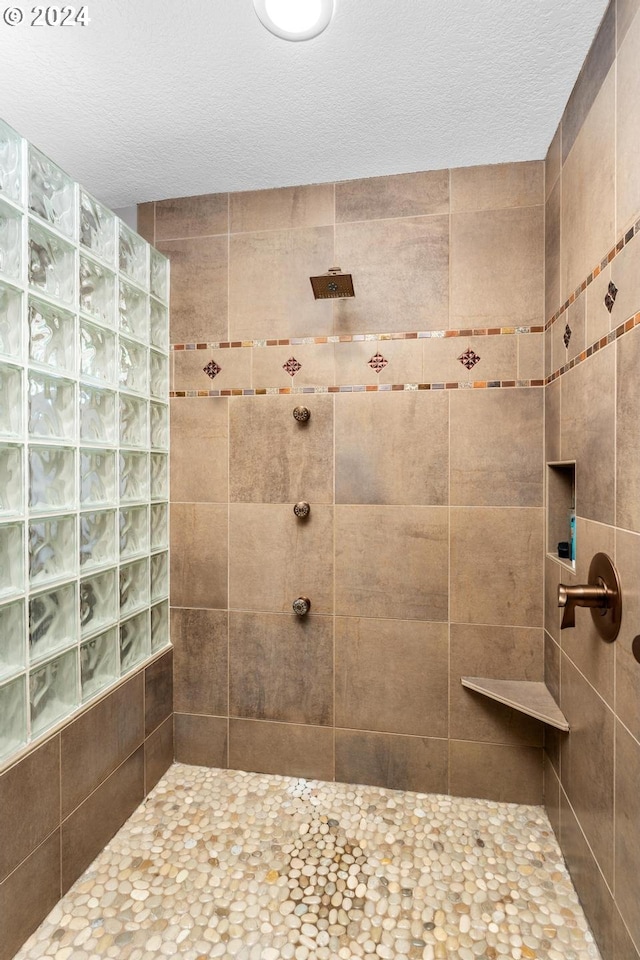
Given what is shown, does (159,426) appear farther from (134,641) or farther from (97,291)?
(134,641)

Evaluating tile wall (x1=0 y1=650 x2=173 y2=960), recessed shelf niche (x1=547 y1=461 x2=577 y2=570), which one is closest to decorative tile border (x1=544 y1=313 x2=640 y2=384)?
recessed shelf niche (x1=547 y1=461 x2=577 y2=570)

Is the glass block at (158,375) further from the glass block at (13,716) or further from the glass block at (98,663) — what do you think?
the glass block at (13,716)

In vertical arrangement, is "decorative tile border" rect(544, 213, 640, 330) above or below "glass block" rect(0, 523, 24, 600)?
above

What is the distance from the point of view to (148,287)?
179cm

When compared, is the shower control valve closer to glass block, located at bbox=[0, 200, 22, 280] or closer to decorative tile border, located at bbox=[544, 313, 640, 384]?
decorative tile border, located at bbox=[544, 313, 640, 384]

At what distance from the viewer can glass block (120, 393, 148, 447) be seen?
167cm

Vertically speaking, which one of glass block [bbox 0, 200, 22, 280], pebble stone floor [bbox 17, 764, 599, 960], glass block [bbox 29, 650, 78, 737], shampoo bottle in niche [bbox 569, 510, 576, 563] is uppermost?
glass block [bbox 0, 200, 22, 280]

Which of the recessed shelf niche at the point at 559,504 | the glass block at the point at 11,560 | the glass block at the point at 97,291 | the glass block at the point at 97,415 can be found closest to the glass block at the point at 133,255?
the glass block at the point at 97,291

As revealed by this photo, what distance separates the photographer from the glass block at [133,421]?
1.67 meters

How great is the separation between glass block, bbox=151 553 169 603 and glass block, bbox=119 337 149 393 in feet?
2.10

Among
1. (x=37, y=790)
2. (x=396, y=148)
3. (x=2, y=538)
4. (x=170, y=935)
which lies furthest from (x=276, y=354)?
(x=170, y=935)

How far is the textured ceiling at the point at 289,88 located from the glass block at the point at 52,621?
4.63 feet

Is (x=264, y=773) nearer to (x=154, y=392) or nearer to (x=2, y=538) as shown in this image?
(x=2, y=538)

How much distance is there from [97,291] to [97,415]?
396mm
